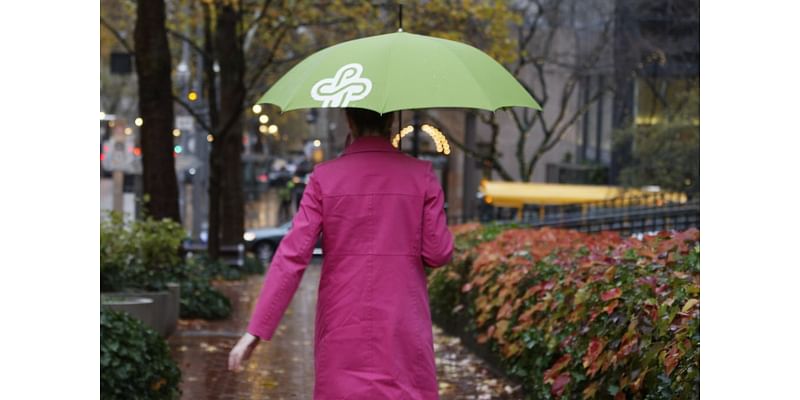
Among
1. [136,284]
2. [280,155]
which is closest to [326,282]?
[136,284]

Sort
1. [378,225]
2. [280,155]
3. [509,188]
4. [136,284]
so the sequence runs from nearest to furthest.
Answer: [378,225] < [136,284] < [509,188] < [280,155]

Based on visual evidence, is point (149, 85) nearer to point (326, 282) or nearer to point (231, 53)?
point (231, 53)

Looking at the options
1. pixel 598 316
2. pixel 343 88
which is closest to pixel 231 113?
pixel 598 316

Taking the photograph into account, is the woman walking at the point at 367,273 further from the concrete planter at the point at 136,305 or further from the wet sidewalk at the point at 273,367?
the concrete planter at the point at 136,305

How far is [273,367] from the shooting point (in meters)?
10.8

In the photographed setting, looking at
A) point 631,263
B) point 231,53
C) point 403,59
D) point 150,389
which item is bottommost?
point 150,389

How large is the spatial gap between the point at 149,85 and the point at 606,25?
19961mm

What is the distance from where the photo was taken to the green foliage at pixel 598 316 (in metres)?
5.63

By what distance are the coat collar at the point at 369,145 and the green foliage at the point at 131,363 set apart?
2970mm

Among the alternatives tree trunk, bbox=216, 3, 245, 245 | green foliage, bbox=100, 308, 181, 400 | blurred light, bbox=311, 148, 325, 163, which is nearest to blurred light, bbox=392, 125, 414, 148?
green foliage, bbox=100, 308, 181, 400

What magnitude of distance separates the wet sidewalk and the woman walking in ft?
15.0

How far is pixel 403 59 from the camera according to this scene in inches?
201

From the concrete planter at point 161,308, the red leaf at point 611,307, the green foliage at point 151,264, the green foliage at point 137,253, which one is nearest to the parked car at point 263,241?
the green foliage at point 151,264

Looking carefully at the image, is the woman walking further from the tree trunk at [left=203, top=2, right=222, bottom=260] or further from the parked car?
the parked car
